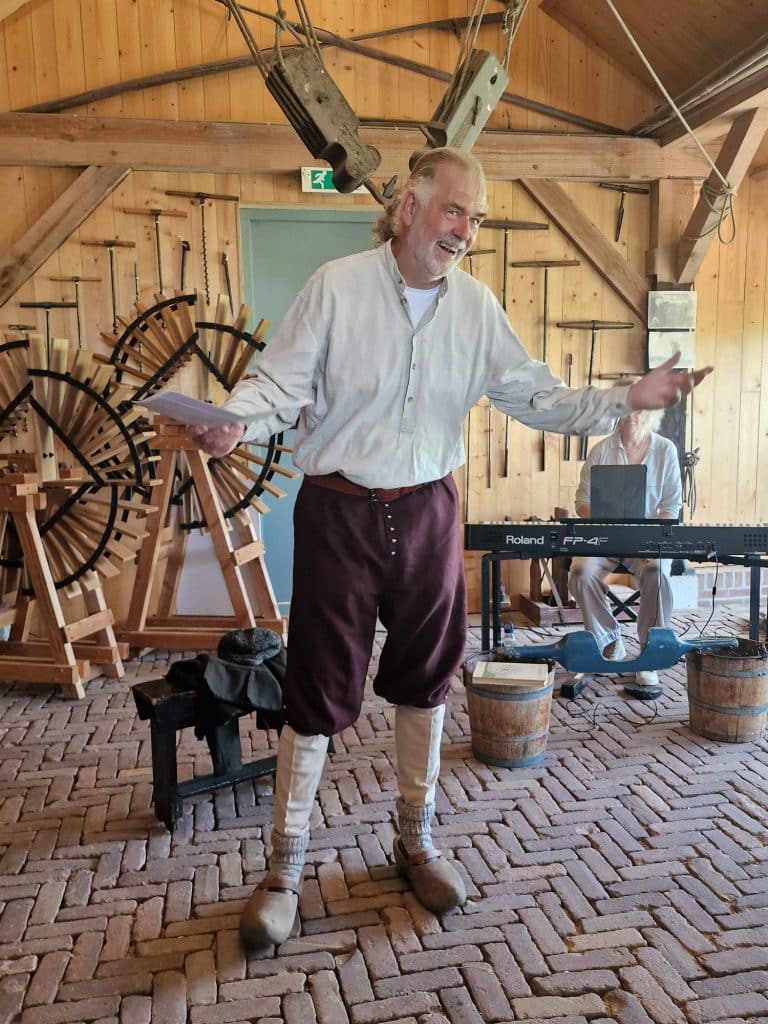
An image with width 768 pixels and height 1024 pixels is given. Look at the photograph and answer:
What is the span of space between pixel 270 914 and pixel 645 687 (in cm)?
230

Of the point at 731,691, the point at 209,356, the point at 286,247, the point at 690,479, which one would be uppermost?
the point at 286,247

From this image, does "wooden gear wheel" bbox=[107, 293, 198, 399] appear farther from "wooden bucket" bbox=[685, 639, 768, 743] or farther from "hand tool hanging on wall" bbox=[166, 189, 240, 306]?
"wooden bucket" bbox=[685, 639, 768, 743]

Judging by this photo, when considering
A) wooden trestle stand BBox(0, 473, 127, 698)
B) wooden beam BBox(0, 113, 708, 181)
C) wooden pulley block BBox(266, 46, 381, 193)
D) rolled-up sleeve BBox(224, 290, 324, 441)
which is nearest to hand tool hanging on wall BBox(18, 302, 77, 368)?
wooden beam BBox(0, 113, 708, 181)

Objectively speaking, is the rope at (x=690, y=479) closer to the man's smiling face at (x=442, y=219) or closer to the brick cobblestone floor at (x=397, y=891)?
the brick cobblestone floor at (x=397, y=891)

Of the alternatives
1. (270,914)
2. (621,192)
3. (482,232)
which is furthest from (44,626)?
(621,192)

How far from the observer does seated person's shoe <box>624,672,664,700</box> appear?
3670 millimetres

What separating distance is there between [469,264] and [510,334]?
10.5ft

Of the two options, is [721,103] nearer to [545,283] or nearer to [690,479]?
[545,283]

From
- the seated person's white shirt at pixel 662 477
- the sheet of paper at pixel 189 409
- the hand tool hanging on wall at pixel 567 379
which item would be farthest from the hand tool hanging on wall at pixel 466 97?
the sheet of paper at pixel 189 409

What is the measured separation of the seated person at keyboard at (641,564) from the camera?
3875mm

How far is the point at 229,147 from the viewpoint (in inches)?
183

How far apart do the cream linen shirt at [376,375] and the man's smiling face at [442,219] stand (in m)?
0.08

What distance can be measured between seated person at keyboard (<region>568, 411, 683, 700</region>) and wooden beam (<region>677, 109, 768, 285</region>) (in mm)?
1510

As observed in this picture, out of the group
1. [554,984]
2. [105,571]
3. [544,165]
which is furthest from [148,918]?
[544,165]
